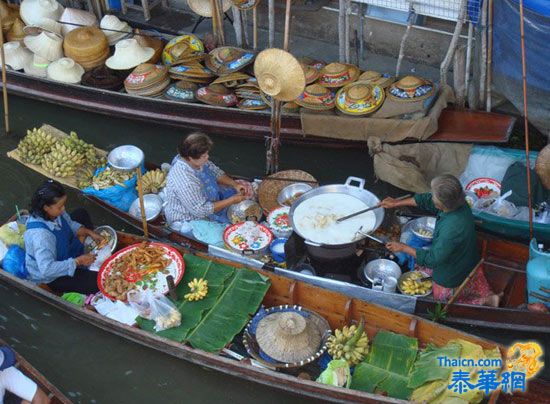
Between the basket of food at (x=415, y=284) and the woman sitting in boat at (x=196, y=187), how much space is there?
1.64m

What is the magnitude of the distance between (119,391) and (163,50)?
15.5 ft

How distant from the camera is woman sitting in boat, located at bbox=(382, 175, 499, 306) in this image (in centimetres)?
458

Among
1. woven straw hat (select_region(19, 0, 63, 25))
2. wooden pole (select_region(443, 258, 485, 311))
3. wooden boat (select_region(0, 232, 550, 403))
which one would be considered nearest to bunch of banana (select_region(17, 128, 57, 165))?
wooden boat (select_region(0, 232, 550, 403))

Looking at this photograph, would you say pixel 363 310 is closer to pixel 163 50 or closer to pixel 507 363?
pixel 507 363

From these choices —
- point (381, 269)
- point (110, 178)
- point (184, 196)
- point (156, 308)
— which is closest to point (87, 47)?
point (110, 178)

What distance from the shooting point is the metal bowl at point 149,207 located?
6254mm

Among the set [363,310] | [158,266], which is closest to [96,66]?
[158,266]

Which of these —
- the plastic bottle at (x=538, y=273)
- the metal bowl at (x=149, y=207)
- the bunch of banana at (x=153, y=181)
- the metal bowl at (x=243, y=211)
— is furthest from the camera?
the bunch of banana at (x=153, y=181)

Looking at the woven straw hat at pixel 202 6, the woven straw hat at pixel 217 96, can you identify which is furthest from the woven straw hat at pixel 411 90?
the woven straw hat at pixel 202 6

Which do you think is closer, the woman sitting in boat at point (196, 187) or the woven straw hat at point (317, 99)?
the woman sitting in boat at point (196, 187)

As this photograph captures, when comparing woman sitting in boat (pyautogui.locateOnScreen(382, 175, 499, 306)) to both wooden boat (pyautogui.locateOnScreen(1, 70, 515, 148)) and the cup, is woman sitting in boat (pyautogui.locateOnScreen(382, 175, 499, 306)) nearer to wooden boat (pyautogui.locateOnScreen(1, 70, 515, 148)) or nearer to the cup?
the cup

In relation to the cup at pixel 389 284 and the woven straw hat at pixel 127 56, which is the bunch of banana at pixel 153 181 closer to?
the woven straw hat at pixel 127 56

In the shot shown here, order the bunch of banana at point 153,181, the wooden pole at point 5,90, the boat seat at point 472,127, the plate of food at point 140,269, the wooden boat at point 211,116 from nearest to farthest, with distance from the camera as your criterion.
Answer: the plate of food at point 140,269
the bunch of banana at point 153,181
the boat seat at point 472,127
the wooden boat at point 211,116
the wooden pole at point 5,90

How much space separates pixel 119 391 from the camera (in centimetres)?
536
